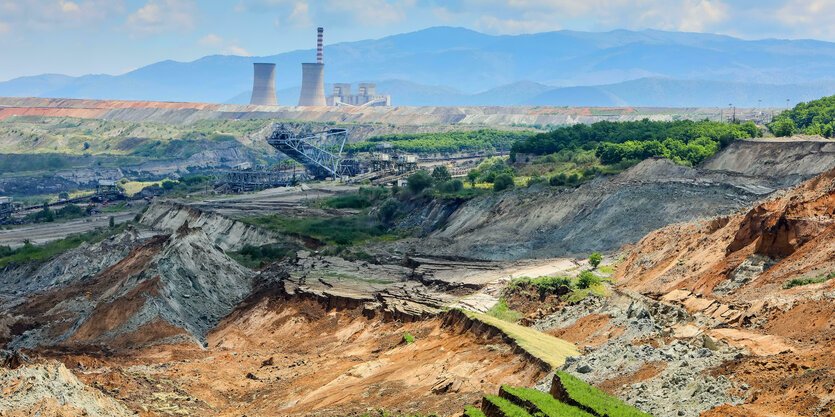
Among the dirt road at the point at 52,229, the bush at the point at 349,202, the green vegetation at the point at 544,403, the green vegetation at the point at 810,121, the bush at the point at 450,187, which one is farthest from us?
the green vegetation at the point at 810,121

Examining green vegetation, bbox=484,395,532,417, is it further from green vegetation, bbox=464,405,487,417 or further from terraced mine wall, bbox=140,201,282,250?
terraced mine wall, bbox=140,201,282,250

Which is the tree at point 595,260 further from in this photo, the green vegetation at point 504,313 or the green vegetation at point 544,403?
the green vegetation at point 544,403

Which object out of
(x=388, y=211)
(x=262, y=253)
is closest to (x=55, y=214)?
(x=388, y=211)

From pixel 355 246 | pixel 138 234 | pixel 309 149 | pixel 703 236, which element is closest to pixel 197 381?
pixel 703 236

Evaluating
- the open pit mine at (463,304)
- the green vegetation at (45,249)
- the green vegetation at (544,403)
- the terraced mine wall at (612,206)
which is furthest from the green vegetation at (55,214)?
the green vegetation at (544,403)

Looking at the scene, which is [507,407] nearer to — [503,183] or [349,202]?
[503,183]
